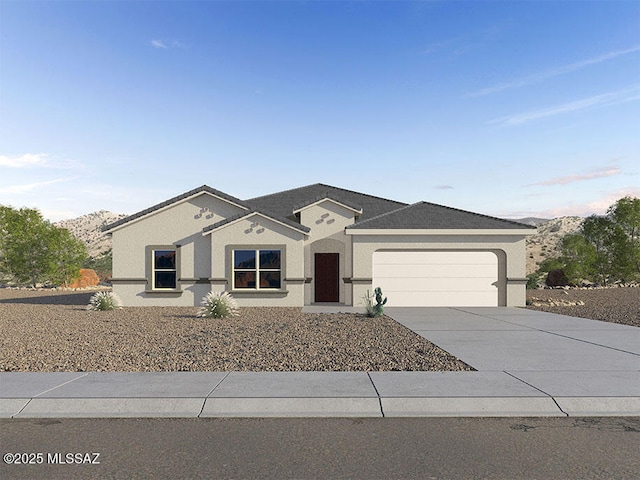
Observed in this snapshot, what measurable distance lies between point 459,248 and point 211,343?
1332 centimetres

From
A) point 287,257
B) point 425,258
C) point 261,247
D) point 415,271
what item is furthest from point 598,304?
point 261,247

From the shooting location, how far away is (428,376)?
9.05 meters

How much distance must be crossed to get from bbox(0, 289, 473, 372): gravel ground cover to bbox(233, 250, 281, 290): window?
315 centimetres

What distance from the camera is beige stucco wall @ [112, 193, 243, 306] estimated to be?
23078 mm

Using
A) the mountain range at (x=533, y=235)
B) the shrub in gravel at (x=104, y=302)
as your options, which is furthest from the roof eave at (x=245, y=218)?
the mountain range at (x=533, y=235)

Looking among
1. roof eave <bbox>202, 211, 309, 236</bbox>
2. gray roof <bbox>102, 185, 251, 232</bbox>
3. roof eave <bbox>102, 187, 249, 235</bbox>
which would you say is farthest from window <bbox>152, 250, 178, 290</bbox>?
roof eave <bbox>202, 211, 309, 236</bbox>

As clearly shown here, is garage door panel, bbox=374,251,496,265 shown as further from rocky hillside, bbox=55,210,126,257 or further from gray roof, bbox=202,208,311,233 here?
rocky hillside, bbox=55,210,126,257

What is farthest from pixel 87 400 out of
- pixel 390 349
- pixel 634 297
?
pixel 634 297

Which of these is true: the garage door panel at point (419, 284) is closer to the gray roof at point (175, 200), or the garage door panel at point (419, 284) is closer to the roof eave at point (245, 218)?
the roof eave at point (245, 218)

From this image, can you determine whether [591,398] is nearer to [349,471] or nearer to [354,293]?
[349,471]

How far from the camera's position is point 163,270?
23.2 meters

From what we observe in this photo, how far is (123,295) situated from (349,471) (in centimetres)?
1964
